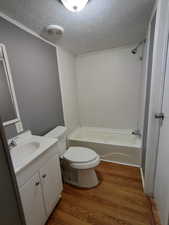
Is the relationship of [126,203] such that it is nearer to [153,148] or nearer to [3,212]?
[153,148]

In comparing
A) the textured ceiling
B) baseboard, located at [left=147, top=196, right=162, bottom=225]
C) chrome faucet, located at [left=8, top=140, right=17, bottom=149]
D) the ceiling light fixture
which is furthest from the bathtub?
the ceiling light fixture

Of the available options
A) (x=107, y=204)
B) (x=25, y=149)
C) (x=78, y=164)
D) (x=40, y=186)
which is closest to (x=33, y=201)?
(x=40, y=186)

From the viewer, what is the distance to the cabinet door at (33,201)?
2.98ft

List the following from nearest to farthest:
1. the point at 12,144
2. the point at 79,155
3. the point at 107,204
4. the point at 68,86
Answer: the point at 12,144 → the point at 107,204 → the point at 79,155 → the point at 68,86

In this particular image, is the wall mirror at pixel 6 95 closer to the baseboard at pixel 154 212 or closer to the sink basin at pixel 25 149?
the sink basin at pixel 25 149

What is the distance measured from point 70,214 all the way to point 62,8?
220 cm

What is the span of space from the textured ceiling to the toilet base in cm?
186

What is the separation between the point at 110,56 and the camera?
2.33m

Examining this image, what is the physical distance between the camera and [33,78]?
1.52 m

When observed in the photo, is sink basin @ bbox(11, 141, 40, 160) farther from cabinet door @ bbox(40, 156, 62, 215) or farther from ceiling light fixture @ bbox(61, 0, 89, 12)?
ceiling light fixture @ bbox(61, 0, 89, 12)

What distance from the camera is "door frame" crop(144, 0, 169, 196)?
961 mm

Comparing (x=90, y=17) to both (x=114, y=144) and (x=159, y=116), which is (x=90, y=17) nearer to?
(x=159, y=116)

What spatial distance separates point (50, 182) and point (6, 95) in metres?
1.07

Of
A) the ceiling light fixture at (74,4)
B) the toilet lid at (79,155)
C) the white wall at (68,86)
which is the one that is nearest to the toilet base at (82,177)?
the toilet lid at (79,155)
